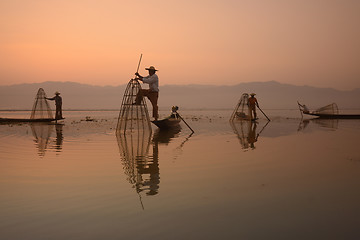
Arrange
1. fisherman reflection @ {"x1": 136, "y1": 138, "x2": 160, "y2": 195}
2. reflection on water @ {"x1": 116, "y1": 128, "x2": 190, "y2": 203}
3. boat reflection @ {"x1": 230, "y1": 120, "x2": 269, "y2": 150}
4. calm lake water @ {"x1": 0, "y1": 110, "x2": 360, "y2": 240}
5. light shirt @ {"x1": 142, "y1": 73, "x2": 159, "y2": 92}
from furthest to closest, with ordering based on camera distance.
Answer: light shirt @ {"x1": 142, "y1": 73, "x2": 159, "y2": 92} < boat reflection @ {"x1": 230, "y1": 120, "x2": 269, "y2": 150} < reflection on water @ {"x1": 116, "y1": 128, "x2": 190, "y2": 203} < fisherman reflection @ {"x1": 136, "y1": 138, "x2": 160, "y2": 195} < calm lake water @ {"x1": 0, "y1": 110, "x2": 360, "y2": 240}

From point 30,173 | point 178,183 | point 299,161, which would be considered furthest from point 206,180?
point 30,173

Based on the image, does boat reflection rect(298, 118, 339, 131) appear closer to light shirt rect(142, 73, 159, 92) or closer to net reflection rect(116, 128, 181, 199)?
light shirt rect(142, 73, 159, 92)

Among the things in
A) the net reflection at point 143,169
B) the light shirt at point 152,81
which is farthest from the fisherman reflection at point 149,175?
the light shirt at point 152,81

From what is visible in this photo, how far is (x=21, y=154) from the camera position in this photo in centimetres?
709

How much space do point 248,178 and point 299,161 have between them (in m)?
2.12

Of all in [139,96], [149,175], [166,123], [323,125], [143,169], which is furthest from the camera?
[323,125]

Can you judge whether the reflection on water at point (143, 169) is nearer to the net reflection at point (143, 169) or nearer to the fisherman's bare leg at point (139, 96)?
the net reflection at point (143, 169)

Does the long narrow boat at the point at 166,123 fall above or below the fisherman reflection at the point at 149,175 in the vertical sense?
above

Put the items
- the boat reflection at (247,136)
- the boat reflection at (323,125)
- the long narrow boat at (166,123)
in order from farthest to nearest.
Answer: the boat reflection at (323,125)
the long narrow boat at (166,123)
the boat reflection at (247,136)

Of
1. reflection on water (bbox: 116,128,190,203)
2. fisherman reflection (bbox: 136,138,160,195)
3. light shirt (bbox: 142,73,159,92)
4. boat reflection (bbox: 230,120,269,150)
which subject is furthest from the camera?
light shirt (bbox: 142,73,159,92)

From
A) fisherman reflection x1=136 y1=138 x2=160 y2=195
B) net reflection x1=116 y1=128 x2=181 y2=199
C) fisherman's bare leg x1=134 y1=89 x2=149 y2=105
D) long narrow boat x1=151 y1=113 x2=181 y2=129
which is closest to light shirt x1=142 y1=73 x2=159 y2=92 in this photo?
fisherman's bare leg x1=134 y1=89 x2=149 y2=105

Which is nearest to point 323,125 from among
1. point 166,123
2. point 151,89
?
point 166,123

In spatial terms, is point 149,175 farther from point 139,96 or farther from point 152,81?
point 152,81

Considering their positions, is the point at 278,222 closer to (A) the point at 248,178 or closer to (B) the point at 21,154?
(A) the point at 248,178
